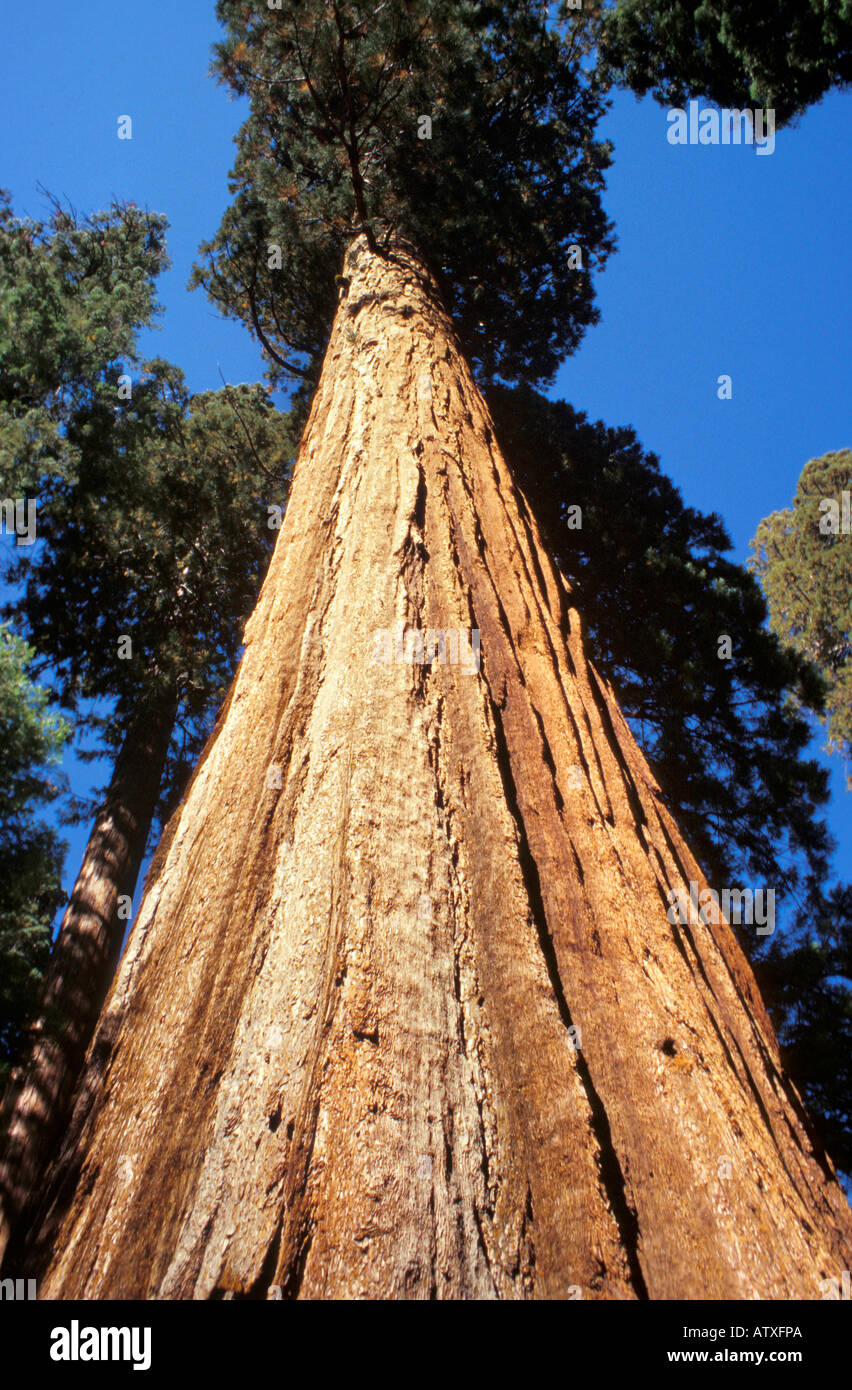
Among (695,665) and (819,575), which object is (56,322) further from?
(819,575)

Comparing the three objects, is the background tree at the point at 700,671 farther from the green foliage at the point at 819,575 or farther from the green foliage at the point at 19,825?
the green foliage at the point at 819,575

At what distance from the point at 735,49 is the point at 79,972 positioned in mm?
9334

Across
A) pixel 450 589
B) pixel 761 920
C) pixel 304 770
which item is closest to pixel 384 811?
pixel 304 770

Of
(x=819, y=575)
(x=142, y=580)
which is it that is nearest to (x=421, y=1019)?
(x=142, y=580)

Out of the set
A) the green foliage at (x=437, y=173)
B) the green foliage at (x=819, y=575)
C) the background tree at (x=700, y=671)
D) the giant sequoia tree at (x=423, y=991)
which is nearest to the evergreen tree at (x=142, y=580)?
the green foliage at (x=437, y=173)

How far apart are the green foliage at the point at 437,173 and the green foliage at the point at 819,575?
10.2 m

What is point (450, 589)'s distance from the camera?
3016 millimetres

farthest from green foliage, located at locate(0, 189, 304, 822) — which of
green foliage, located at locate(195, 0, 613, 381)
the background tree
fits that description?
the background tree

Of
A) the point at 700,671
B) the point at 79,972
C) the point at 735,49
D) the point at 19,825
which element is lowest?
the point at 79,972

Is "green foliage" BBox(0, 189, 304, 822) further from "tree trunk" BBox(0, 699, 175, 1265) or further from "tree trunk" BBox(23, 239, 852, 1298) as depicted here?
"tree trunk" BBox(23, 239, 852, 1298)

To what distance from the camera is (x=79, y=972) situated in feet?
20.3

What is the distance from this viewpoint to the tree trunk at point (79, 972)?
5.32m

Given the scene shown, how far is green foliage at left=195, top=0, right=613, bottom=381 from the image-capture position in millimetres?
7227
